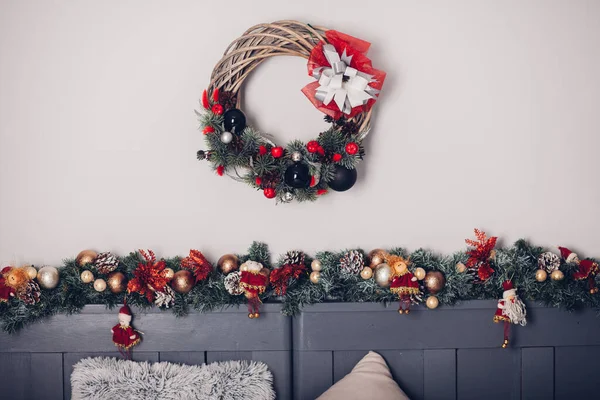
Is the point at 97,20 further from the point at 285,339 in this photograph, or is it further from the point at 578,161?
the point at 578,161

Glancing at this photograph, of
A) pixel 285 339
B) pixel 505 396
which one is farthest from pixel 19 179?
pixel 505 396

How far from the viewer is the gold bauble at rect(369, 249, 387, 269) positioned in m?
1.56

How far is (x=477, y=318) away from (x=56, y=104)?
4.67 ft

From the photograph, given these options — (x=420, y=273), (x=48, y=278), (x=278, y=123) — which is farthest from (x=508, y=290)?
(x=48, y=278)

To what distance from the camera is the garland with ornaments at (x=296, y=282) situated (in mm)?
1495

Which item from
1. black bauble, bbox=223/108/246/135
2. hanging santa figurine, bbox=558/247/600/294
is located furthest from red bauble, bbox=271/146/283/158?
hanging santa figurine, bbox=558/247/600/294

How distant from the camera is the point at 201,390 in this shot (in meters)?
1.47

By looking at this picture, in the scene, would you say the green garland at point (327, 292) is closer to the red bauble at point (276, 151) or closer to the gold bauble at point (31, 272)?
the gold bauble at point (31, 272)

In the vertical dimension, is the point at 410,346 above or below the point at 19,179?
below

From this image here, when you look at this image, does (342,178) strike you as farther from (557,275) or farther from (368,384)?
(557,275)

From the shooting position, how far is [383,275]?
150cm

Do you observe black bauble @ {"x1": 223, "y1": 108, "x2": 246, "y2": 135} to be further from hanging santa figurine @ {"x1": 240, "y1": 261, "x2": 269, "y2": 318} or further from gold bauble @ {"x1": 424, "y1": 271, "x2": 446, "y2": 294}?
gold bauble @ {"x1": 424, "y1": 271, "x2": 446, "y2": 294}

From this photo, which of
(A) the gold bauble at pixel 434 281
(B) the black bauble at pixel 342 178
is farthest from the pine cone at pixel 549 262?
(B) the black bauble at pixel 342 178

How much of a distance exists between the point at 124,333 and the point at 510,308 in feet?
3.57
